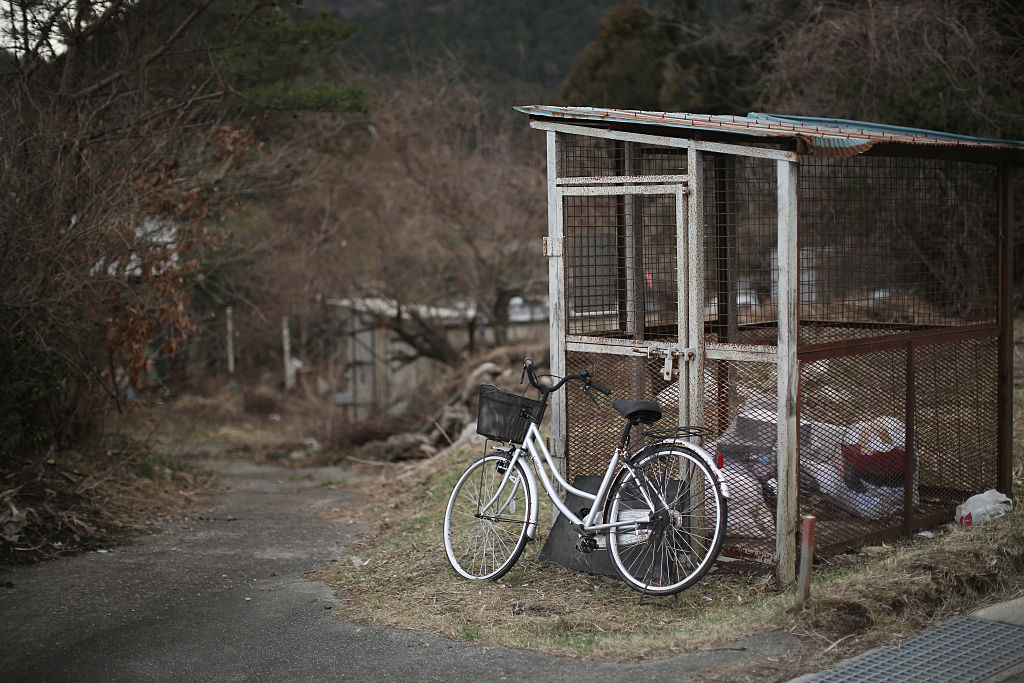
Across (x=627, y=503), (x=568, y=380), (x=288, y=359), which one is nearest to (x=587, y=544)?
(x=627, y=503)

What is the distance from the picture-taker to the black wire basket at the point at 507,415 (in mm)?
5758

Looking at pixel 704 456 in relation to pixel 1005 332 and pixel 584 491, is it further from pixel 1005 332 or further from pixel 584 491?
pixel 1005 332

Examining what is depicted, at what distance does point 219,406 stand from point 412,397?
877 cm

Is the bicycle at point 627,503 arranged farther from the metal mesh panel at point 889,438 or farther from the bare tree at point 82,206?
the bare tree at point 82,206

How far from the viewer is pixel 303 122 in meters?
18.5

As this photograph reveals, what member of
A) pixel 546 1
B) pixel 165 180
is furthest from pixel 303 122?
pixel 546 1

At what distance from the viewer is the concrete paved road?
4453 millimetres

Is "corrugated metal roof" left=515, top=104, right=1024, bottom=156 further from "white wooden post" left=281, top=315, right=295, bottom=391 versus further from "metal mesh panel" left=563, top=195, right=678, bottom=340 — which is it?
"white wooden post" left=281, top=315, right=295, bottom=391

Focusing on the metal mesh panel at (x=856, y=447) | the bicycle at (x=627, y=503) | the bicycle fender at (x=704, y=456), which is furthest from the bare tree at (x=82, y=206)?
the metal mesh panel at (x=856, y=447)

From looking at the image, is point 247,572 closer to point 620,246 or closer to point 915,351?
point 620,246

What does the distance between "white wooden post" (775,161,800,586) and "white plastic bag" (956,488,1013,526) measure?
1.61 m

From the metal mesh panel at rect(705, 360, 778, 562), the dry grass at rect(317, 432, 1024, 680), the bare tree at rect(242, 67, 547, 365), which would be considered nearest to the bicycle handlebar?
the metal mesh panel at rect(705, 360, 778, 562)

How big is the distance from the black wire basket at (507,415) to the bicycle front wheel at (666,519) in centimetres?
74

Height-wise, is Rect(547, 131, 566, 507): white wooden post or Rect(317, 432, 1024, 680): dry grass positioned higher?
Rect(547, 131, 566, 507): white wooden post
